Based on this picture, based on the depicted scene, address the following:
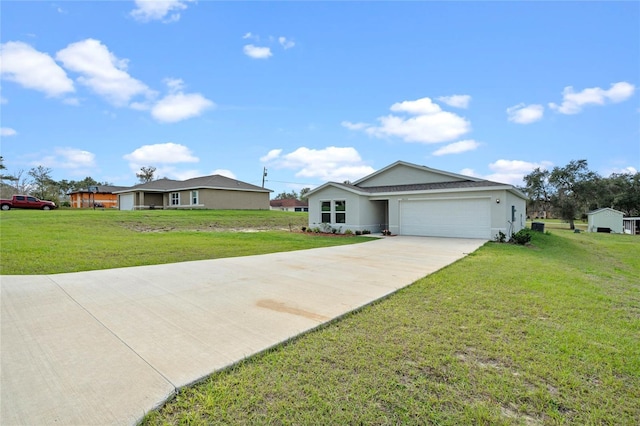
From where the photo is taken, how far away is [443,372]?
2.66 meters

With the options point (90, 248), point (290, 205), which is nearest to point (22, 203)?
point (90, 248)

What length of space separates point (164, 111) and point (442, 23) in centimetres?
1688

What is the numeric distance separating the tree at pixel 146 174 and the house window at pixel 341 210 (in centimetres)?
5149

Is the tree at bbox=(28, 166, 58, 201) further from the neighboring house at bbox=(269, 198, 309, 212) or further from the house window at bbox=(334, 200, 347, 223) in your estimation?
the house window at bbox=(334, 200, 347, 223)

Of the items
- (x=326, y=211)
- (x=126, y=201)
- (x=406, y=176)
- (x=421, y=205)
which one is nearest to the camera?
(x=421, y=205)

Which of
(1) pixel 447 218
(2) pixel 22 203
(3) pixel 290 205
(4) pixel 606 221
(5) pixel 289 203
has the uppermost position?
(5) pixel 289 203

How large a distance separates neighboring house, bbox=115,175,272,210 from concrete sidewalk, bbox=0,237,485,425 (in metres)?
23.3

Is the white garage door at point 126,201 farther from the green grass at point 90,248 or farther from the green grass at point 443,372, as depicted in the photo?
the green grass at point 443,372

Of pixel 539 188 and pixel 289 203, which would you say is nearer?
pixel 539 188

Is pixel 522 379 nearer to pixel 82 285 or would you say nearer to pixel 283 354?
pixel 283 354

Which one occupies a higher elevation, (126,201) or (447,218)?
(126,201)

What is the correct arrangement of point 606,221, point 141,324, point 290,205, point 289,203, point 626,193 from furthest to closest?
point 289,203
point 290,205
point 626,193
point 606,221
point 141,324

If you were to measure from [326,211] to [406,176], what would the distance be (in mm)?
5730

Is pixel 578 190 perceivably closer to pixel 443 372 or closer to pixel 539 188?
pixel 539 188
